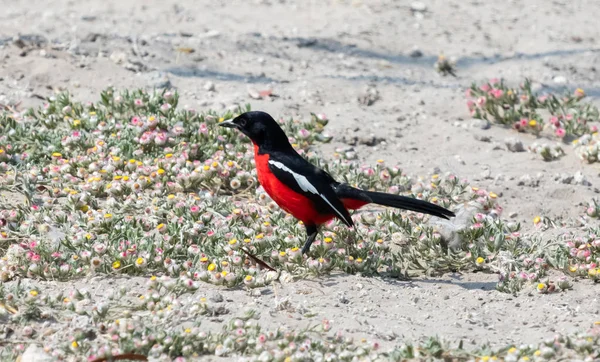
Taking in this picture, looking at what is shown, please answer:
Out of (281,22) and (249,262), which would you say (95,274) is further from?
(281,22)

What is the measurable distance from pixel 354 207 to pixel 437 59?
4563 millimetres

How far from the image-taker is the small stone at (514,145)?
7.91 m

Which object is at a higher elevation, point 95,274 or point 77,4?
point 77,4

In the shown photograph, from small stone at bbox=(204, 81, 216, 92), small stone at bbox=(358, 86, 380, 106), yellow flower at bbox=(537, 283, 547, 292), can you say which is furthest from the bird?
small stone at bbox=(358, 86, 380, 106)

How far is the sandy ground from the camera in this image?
17.4 ft

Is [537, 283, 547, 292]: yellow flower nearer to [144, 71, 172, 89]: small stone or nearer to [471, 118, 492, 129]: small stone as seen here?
[471, 118, 492, 129]: small stone

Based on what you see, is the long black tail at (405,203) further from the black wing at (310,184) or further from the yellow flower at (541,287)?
the yellow flower at (541,287)

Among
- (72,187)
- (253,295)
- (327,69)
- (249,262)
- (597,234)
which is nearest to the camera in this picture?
(253,295)

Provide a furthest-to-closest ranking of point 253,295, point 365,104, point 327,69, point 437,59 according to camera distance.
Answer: point 437,59 < point 327,69 < point 365,104 < point 253,295

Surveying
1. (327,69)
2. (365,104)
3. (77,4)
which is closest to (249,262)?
(365,104)

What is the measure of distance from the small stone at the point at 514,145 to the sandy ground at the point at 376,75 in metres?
0.08

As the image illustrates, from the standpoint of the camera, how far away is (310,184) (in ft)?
19.0

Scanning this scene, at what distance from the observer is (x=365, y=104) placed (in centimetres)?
871

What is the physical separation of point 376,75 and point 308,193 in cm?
394
